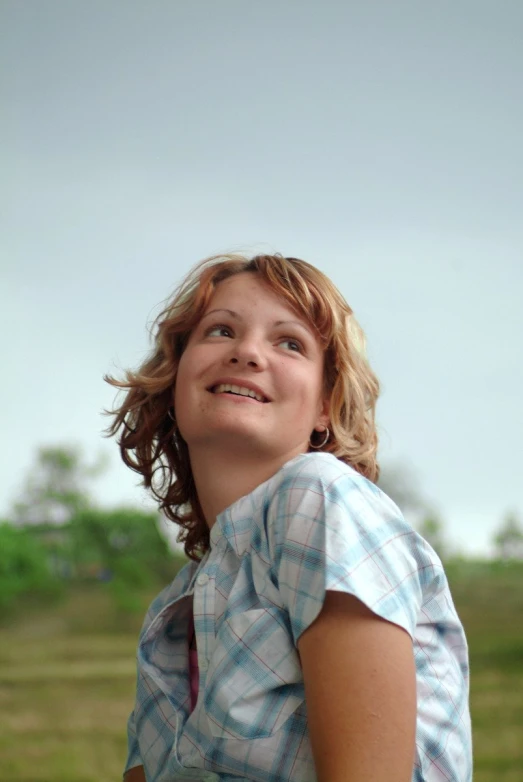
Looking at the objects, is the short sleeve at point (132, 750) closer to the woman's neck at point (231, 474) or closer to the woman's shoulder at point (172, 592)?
the woman's shoulder at point (172, 592)

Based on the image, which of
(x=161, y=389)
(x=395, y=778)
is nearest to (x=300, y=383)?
(x=161, y=389)

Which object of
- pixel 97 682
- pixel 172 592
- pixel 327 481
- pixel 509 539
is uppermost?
pixel 327 481

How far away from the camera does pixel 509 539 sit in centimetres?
280

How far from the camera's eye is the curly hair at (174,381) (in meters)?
1.01

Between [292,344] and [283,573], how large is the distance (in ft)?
1.18

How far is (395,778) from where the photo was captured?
0.60 m

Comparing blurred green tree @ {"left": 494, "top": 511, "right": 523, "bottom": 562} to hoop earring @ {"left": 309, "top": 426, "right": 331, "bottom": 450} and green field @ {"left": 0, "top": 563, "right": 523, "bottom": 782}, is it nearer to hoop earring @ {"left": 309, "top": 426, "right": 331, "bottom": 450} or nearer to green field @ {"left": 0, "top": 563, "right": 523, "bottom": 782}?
green field @ {"left": 0, "top": 563, "right": 523, "bottom": 782}

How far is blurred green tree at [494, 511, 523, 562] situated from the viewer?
2.78 metres

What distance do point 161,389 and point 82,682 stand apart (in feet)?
5.61

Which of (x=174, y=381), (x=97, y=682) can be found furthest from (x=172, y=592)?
(x=97, y=682)

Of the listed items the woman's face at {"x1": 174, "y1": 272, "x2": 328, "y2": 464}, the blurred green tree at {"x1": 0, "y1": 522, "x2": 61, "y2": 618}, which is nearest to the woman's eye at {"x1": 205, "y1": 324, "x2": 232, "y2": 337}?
the woman's face at {"x1": 174, "y1": 272, "x2": 328, "y2": 464}

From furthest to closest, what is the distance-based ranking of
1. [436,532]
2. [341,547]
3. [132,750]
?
1. [436,532]
2. [132,750]
3. [341,547]

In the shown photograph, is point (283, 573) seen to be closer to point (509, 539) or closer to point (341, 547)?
point (341, 547)

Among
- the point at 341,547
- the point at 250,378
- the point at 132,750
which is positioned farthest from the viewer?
the point at 132,750
